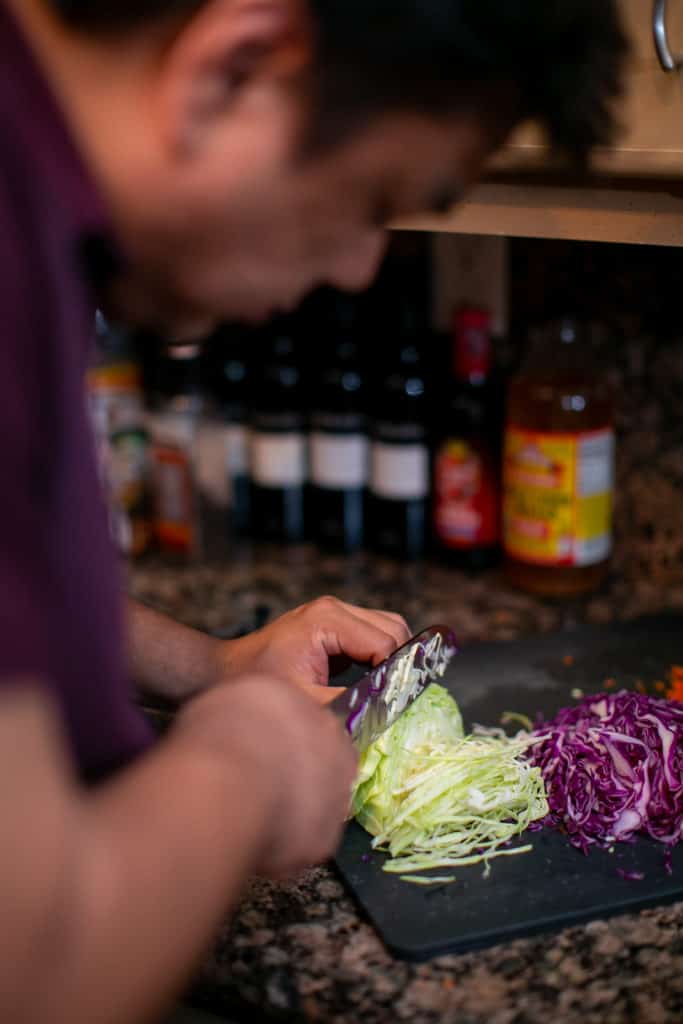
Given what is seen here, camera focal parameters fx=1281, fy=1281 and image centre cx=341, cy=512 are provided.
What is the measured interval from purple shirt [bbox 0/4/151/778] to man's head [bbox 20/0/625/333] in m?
0.02

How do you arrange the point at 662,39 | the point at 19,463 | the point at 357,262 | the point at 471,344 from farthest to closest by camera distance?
the point at 471,344 → the point at 662,39 → the point at 357,262 → the point at 19,463

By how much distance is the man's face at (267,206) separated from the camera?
0.63 metres

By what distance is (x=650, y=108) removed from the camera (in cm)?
108

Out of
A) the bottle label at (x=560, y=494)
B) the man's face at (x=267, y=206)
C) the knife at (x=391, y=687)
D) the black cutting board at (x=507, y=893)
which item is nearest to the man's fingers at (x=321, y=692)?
the knife at (x=391, y=687)

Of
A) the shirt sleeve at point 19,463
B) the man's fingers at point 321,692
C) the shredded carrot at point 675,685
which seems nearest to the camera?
the shirt sleeve at point 19,463

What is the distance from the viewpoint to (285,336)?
186 cm

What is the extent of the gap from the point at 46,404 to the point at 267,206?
0.50 feet

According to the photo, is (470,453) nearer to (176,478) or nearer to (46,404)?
(176,478)

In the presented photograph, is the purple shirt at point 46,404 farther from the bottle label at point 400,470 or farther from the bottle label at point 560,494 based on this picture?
the bottle label at point 400,470

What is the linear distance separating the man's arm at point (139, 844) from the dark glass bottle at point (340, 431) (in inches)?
42.2

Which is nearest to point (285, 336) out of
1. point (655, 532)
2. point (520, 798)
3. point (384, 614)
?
point (655, 532)

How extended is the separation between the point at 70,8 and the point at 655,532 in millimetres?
1295

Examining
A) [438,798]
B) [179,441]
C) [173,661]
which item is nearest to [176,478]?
[179,441]

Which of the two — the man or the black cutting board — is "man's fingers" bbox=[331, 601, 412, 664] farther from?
the man
